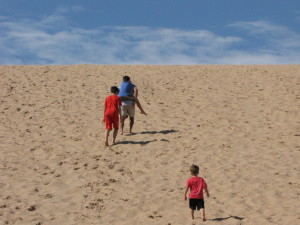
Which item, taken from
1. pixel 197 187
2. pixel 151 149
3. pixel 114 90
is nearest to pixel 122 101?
pixel 114 90

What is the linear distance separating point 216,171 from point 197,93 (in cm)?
800

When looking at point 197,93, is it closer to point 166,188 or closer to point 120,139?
point 120,139

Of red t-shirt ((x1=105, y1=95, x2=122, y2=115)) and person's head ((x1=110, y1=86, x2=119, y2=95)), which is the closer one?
red t-shirt ((x1=105, y1=95, x2=122, y2=115))

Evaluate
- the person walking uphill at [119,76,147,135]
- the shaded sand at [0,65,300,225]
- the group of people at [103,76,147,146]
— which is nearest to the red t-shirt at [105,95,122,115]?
the group of people at [103,76,147,146]

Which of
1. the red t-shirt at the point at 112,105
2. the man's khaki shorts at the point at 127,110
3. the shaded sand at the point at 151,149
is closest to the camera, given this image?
the shaded sand at the point at 151,149

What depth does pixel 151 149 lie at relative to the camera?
1104 centimetres

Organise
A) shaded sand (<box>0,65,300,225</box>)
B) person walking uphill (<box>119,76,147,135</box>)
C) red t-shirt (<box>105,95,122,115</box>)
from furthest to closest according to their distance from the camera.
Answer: person walking uphill (<box>119,76,147,135</box>) < red t-shirt (<box>105,95,122,115</box>) < shaded sand (<box>0,65,300,225</box>)

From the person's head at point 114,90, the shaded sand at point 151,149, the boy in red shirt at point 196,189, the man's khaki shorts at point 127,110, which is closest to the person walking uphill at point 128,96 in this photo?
the man's khaki shorts at point 127,110

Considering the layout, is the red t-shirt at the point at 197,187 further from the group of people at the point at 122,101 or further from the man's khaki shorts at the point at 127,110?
the man's khaki shorts at the point at 127,110

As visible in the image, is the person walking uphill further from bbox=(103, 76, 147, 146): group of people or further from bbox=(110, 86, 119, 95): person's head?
bbox=(110, 86, 119, 95): person's head

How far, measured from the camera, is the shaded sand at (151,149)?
303 inches

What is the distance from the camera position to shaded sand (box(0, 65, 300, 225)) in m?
7.71

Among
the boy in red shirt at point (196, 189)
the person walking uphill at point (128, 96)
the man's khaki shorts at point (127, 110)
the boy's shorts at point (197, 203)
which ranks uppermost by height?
the person walking uphill at point (128, 96)

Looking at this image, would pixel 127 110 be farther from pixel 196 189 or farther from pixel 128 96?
pixel 196 189
